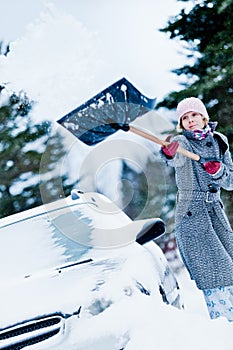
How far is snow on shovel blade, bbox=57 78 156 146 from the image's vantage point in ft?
10.2

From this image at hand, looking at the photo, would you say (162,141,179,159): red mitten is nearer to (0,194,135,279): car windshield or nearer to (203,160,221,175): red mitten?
(203,160,221,175): red mitten

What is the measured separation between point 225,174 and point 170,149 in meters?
0.38

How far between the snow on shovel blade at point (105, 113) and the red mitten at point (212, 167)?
0.50 meters

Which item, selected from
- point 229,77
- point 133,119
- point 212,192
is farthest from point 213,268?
point 229,77

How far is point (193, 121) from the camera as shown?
3244 mm

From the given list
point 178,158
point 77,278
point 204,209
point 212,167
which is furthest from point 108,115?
point 77,278

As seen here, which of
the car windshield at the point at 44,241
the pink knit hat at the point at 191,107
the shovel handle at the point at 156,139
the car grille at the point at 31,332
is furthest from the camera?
the pink knit hat at the point at 191,107

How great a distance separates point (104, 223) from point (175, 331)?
3.74 ft

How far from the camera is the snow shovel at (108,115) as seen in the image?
3098mm

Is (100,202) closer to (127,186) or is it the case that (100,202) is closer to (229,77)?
(229,77)

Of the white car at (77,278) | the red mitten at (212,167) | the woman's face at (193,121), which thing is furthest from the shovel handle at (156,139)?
the white car at (77,278)

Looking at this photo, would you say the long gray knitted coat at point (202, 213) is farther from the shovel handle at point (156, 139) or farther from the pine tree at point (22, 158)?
→ the pine tree at point (22, 158)

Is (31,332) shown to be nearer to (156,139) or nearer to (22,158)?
(156,139)

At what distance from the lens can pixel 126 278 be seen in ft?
8.20
